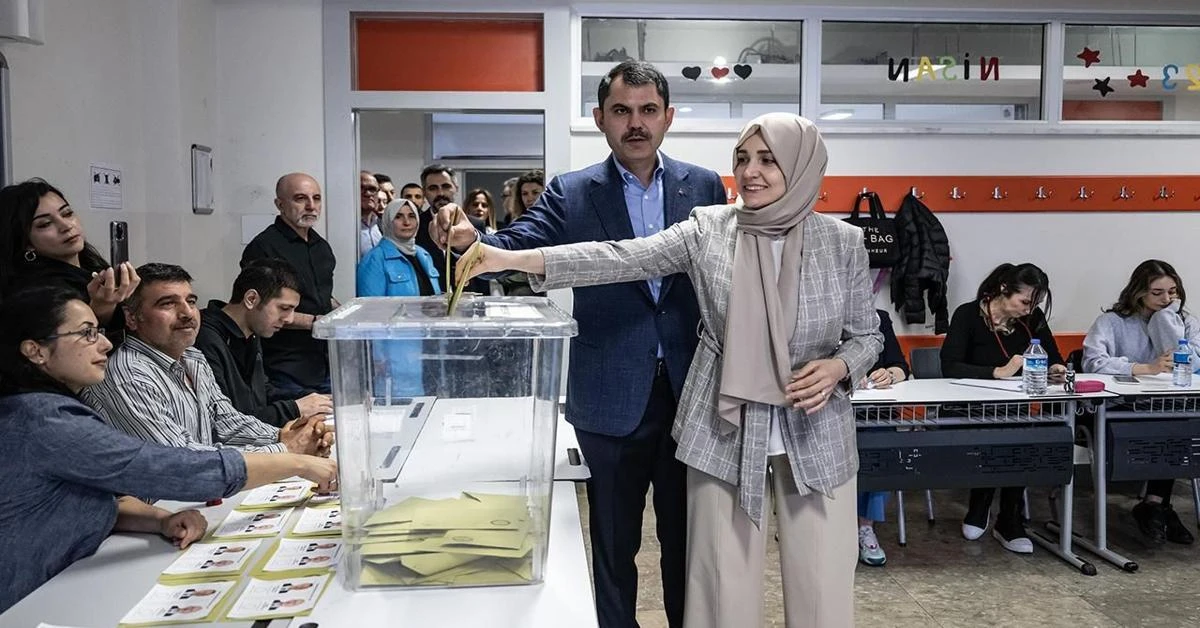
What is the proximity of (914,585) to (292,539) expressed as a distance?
8.50ft

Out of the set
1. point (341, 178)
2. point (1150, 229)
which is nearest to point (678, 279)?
point (341, 178)

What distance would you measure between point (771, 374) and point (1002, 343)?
265 cm

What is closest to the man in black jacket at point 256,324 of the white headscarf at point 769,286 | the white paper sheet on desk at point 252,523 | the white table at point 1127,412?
the white paper sheet on desk at point 252,523

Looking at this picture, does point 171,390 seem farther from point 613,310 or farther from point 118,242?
point 118,242

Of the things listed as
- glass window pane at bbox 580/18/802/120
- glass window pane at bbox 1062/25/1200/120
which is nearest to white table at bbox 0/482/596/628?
glass window pane at bbox 580/18/802/120

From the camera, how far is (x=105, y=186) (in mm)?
3404

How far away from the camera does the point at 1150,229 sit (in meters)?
5.21

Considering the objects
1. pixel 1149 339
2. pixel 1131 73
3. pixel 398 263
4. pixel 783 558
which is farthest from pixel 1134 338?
pixel 398 263

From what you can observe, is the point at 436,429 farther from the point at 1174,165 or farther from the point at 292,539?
the point at 1174,165

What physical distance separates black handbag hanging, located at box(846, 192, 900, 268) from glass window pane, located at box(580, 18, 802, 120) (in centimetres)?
72

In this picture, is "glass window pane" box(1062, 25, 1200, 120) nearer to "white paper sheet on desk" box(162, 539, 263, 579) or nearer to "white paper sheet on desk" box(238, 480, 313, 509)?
"white paper sheet on desk" box(238, 480, 313, 509)

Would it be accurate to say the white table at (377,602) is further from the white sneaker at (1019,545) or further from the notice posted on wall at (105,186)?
the white sneaker at (1019,545)

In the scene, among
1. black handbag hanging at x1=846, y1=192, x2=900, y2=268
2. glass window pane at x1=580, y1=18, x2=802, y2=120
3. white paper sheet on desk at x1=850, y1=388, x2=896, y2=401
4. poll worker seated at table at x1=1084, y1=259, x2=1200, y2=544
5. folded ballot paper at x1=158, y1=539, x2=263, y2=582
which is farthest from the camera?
glass window pane at x1=580, y1=18, x2=802, y2=120

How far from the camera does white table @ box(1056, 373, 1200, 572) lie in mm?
3441
